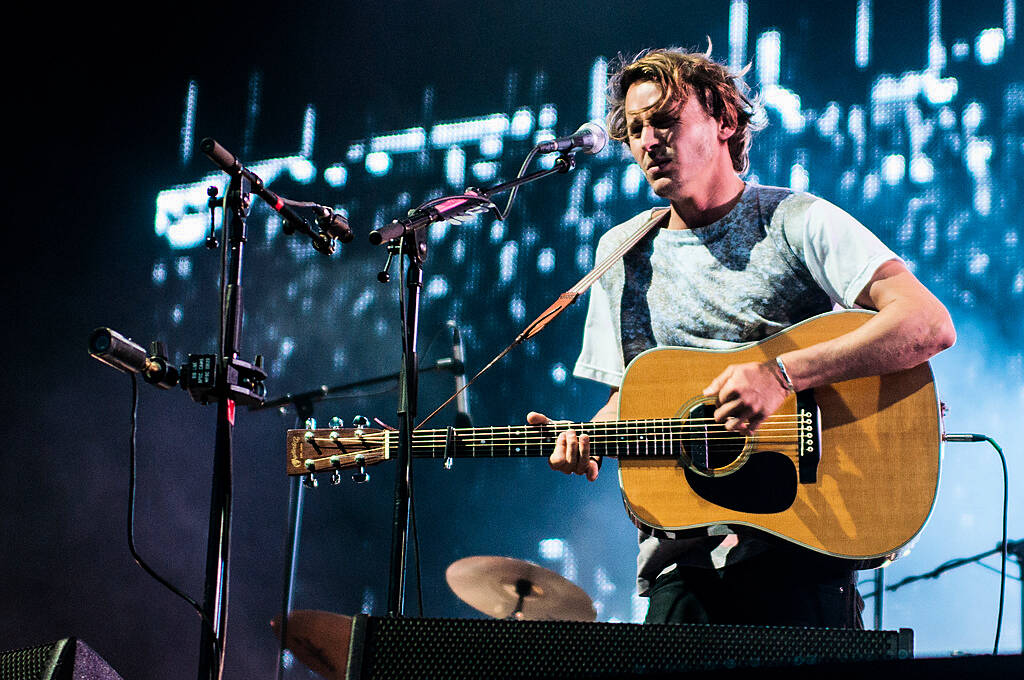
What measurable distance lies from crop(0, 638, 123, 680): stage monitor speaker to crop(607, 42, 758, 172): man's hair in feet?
6.42

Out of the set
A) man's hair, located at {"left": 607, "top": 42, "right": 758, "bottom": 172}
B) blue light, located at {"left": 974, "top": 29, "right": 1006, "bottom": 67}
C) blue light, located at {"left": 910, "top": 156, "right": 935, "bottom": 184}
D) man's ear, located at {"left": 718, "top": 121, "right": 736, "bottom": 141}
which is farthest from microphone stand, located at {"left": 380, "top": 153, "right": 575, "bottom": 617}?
blue light, located at {"left": 974, "top": 29, "right": 1006, "bottom": 67}

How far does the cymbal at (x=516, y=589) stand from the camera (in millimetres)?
3422

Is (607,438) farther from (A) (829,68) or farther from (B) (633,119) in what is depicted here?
(A) (829,68)

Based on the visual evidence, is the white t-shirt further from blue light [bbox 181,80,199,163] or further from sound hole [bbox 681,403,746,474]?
blue light [bbox 181,80,199,163]

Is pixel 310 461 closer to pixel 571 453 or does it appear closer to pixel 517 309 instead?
pixel 571 453

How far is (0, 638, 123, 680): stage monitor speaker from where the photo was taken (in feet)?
5.14

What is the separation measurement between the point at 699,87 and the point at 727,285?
63cm

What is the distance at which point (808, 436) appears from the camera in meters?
2.29

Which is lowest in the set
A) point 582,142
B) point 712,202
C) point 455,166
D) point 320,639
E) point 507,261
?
point 320,639

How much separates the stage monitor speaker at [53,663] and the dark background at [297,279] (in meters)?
2.95

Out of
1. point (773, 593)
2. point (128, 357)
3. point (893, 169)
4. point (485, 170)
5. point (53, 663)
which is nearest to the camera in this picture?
point (53, 663)

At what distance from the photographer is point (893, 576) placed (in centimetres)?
391

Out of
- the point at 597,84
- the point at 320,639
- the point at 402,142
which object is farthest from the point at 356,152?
the point at 320,639

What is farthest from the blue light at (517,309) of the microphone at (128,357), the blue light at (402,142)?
the microphone at (128,357)
